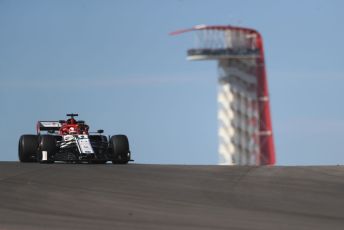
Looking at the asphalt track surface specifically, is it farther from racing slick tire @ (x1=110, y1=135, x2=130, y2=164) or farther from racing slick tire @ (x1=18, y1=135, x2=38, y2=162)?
racing slick tire @ (x1=18, y1=135, x2=38, y2=162)

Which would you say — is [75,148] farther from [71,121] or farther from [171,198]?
[171,198]

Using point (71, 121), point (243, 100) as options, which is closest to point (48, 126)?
point (71, 121)

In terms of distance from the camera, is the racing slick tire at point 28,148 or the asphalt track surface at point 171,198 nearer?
the asphalt track surface at point 171,198

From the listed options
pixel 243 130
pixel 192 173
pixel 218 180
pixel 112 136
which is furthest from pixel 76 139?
pixel 243 130

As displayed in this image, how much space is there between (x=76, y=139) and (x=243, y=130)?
179ft

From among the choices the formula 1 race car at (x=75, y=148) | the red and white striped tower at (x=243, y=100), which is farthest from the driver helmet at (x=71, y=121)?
the red and white striped tower at (x=243, y=100)

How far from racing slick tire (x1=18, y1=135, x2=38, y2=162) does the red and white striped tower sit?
164 feet

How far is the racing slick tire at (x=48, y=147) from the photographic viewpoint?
106 ft

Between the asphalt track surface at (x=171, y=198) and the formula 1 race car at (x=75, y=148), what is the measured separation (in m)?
6.28

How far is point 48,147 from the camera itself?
32219 millimetres

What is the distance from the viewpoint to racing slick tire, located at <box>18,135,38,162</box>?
1309 inches

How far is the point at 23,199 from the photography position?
18.9 meters

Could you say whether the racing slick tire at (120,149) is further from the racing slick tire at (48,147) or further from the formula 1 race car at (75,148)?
the racing slick tire at (48,147)

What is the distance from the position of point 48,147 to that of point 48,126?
11.2 feet
